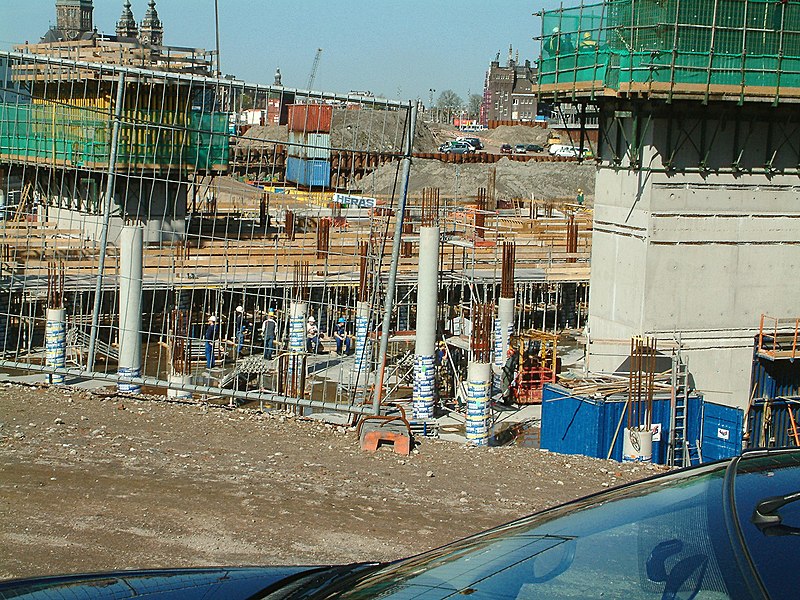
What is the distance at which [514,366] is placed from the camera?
2128 cm

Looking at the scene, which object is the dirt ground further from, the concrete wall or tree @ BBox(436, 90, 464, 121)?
tree @ BBox(436, 90, 464, 121)

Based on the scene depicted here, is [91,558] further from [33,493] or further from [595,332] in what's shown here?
[595,332]

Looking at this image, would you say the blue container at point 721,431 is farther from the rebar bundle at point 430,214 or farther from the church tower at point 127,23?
the church tower at point 127,23

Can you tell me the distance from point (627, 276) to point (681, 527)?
17.0m

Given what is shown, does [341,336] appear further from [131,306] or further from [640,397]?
[131,306]

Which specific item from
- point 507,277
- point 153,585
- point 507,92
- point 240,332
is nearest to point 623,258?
point 507,277

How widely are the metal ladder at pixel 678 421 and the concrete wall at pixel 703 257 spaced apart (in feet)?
8.70

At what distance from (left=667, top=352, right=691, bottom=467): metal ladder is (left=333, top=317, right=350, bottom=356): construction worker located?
26.8ft

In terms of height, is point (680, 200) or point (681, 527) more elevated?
point (680, 200)

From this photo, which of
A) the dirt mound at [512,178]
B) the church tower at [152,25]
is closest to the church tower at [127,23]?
the church tower at [152,25]

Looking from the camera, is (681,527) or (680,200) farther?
(680,200)

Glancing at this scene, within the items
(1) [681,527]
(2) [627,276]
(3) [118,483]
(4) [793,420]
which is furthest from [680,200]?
→ (1) [681,527]

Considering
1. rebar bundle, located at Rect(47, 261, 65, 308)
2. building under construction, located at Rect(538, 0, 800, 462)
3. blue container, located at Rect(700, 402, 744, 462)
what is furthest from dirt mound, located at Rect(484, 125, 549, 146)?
blue container, located at Rect(700, 402, 744, 462)

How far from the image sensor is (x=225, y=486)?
779cm
